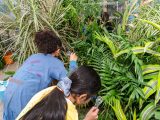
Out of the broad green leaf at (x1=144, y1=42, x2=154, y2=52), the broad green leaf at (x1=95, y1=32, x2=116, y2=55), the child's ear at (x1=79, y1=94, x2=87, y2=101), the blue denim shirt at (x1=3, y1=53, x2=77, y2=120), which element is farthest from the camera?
the broad green leaf at (x1=95, y1=32, x2=116, y2=55)

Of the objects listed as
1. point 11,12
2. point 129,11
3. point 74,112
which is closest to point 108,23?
point 129,11

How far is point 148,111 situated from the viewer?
9.59 feet

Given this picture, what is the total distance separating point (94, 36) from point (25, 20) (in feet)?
2.90

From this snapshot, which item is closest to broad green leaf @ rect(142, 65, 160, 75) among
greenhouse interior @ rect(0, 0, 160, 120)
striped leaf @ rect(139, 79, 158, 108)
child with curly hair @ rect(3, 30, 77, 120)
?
greenhouse interior @ rect(0, 0, 160, 120)

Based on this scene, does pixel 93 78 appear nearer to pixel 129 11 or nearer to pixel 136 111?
pixel 136 111

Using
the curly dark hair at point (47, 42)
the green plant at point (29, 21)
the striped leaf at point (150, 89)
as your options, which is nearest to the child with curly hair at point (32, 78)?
the curly dark hair at point (47, 42)

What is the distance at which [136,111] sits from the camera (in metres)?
3.15

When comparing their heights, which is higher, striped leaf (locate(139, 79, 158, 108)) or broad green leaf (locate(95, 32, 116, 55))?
broad green leaf (locate(95, 32, 116, 55))

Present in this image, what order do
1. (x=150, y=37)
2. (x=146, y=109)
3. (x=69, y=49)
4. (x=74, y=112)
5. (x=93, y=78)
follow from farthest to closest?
(x=69, y=49) < (x=150, y=37) < (x=146, y=109) < (x=93, y=78) < (x=74, y=112)

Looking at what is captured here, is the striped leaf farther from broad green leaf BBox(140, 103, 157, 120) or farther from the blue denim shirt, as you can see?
the blue denim shirt

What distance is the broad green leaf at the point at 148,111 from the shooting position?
2.90 metres

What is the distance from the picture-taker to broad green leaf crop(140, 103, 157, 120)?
2.90 meters

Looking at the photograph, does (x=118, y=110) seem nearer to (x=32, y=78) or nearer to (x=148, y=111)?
(x=148, y=111)

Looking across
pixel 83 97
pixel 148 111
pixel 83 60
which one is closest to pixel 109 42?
pixel 83 60
